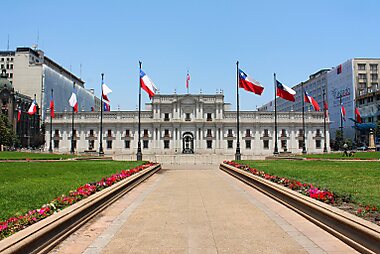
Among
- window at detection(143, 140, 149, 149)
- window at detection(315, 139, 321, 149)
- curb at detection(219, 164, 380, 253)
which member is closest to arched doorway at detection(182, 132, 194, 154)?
window at detection(143, 140, 149, 149)

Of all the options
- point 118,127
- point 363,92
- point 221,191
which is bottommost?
point 221,191

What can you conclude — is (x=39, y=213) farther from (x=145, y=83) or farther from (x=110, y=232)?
(x=145, y=83)

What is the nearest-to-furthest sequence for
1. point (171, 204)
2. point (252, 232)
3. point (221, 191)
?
point (252, 232) < point (171, 204) < point (221, 191)

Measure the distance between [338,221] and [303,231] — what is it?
88 cm

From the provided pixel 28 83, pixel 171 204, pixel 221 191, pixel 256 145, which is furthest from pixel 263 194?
pixel 28 83

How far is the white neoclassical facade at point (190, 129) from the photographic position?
251 ft

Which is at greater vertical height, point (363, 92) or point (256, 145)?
point (363, 92)

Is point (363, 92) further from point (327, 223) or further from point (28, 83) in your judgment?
point (28, 83)

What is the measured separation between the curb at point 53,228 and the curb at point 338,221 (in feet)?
17.2

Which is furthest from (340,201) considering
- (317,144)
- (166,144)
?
(317,144)

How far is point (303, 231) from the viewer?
→ 23.2ft

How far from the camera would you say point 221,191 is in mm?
13656

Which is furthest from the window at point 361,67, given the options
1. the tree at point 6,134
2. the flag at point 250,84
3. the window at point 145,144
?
the tree at point 6,134

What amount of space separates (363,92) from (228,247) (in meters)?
87.9
